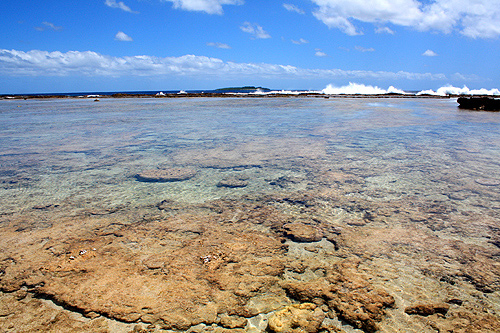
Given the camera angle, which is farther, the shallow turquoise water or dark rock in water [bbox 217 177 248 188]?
dark rock in water [bbox 217 177 248 188]

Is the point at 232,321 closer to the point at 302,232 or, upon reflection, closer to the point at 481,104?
the point at 302,232

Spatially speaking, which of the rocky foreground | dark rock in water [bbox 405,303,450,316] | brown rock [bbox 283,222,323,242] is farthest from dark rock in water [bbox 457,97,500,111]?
dark rock in water [bbox 405,303,450,316]

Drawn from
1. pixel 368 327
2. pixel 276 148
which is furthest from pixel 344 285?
pixel 276 148

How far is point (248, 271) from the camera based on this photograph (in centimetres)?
205

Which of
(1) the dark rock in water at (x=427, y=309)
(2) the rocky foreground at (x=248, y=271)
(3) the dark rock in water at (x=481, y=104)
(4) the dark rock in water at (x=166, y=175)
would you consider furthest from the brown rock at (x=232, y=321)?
(3) the dark rock in water at (x=481, y=104)

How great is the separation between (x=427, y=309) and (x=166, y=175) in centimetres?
341

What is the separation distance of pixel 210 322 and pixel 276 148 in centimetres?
472

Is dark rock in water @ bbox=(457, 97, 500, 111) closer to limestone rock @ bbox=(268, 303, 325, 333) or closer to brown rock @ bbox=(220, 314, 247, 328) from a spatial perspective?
limestone rock @ bbox=(268, 303, 325, 333)

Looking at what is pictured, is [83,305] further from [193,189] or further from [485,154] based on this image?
[485,154]

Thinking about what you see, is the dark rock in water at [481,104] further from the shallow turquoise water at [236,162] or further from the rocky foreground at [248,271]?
the rocky foreground at [248,271]

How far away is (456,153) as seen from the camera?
5.54m

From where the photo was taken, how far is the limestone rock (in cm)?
155

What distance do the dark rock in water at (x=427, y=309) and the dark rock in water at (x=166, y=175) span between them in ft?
10.1

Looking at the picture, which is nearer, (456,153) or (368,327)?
(368,327)
